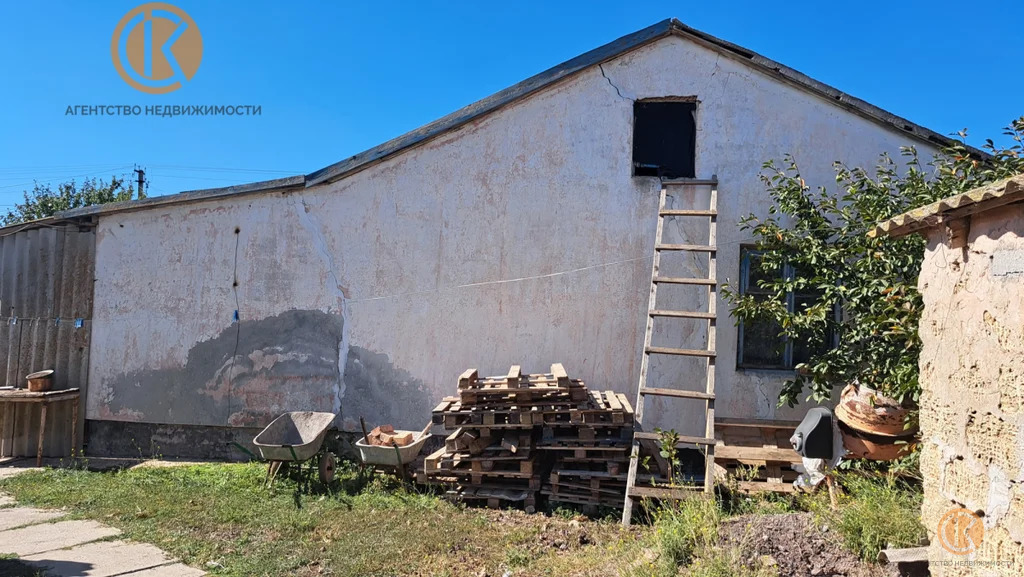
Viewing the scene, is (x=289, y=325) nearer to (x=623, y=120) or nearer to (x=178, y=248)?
(x=178, y=248)

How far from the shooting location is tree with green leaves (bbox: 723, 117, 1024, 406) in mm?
5145

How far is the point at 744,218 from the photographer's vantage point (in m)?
7.06

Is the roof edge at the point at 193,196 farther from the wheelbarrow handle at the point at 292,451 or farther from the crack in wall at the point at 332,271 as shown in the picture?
the wheelbarrow handle at the point at 292,451

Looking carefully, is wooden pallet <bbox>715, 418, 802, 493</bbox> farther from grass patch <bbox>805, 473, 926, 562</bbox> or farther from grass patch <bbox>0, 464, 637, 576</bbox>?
grass patch <bbox>0, 464, 637, 576</bbox>

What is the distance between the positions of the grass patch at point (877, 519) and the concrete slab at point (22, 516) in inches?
257

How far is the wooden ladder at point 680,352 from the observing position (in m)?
5.43

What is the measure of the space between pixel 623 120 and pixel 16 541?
709 cm

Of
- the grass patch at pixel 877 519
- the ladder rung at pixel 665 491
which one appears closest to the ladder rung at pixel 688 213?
the ladder rung at pixel 665 491

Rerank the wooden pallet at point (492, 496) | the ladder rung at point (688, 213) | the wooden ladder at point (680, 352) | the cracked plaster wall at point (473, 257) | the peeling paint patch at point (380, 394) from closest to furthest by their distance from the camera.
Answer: the wooden ladder at point (680, 352) < the wooden pallet at point (492, 496) < the ladder rung at point (688, 213) < the cracked plaster wall at point (473, 257) < the peeling paint patch at point (380, 394)

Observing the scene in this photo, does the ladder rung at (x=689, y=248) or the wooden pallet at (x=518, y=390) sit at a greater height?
the ladder rung at (x=689, y=248)

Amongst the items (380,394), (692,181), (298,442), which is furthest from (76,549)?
(692,181)

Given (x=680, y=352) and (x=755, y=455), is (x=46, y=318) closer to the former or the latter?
(x=680, y=352)

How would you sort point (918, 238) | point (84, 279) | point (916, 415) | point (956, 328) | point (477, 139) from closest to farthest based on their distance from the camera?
point (956, 328)
point (916, 415)
point (918, 238)
point (477, 139)
point (84, 279)

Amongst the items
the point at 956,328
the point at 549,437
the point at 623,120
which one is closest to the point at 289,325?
the point at 549,437
